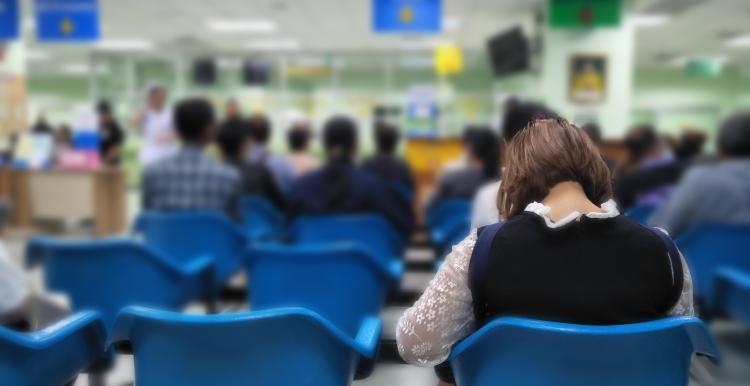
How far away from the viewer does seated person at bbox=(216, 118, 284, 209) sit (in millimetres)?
A: 3818

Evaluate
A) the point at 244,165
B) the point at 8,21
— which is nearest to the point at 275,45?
the point at 8,21

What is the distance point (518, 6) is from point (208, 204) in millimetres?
6485

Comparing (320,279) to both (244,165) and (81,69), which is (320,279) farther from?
(81,69)

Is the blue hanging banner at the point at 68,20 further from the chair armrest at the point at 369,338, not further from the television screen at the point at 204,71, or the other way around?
the chair armrest at the point at 369,338

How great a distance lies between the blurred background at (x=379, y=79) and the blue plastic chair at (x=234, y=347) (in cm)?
72

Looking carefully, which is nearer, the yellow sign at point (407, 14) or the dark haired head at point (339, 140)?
the dark haired head at point (339, 140)

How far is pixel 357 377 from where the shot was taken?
4.59ft

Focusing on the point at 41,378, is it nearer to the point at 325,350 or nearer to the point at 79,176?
the point at 325,350

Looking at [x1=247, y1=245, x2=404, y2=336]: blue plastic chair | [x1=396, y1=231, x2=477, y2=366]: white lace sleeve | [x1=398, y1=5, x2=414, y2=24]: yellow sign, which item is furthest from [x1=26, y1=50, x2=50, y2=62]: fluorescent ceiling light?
[x1=396, y1=231, x2=477, y2=366]: white lace sleeve

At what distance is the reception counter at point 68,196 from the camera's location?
21.9 feet

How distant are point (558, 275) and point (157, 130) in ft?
17.2

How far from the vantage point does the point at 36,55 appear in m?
13.4

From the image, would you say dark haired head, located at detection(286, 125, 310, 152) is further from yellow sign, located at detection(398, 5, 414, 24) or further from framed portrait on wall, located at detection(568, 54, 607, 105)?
framed portrait on wall, located at detection(568, 54, 607, 105)

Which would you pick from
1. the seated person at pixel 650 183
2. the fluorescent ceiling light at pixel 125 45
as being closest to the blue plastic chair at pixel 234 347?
the seated person at pixel 650 183
